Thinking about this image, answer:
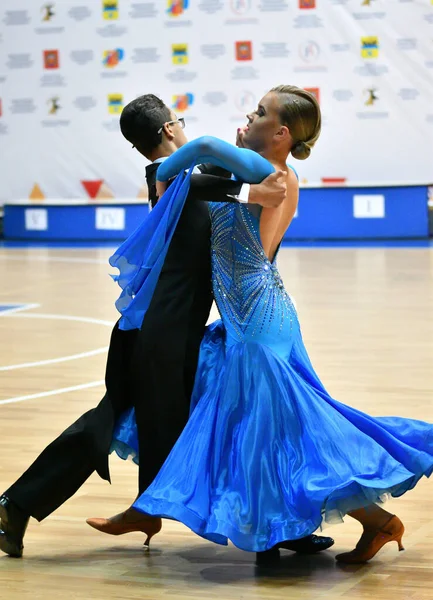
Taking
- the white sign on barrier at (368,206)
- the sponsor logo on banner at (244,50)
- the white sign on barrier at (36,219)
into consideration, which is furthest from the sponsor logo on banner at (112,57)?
the white sign on barrier at (368,206)

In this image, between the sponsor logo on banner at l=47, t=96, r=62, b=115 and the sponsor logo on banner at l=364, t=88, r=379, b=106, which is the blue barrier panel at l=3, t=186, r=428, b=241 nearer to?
the sponsor logo on banner at l=364, t=88, r=379, b=106

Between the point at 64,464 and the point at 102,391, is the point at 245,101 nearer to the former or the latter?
the point at 102,391

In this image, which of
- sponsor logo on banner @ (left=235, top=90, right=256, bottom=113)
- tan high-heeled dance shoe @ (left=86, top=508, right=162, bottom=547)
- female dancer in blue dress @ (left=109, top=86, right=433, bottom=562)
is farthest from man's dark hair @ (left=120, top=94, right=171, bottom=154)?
sponsor logo on banner @ (left=235, top=90, right=256, bottom=113)

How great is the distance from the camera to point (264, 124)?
3283 mm

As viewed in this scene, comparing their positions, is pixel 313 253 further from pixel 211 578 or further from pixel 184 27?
pixel 211 578

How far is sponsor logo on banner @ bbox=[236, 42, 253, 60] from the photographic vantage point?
15.4 metres

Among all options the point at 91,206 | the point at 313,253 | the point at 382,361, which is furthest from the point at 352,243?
the point at 382,361

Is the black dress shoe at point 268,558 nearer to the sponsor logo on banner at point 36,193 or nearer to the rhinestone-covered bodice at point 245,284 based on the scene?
the rhinestone-covered bodice at point 245,284

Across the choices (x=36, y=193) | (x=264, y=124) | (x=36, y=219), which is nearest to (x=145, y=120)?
(x=264, y=124)

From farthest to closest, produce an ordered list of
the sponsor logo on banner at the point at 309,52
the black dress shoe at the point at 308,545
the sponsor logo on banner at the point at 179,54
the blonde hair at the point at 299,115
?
the sponsor logo on banner at the point at 179,54 → the sponsor logo on banner at the point at 309,52 → the black dress shoe at the point at 308,545 → the blonde hair at the point at 299,115

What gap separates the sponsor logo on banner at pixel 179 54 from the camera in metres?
15.7

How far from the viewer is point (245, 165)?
3092 millimetres

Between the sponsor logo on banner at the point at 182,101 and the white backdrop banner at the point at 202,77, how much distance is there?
0.04 feet

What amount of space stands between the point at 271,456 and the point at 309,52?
12.7 metres
